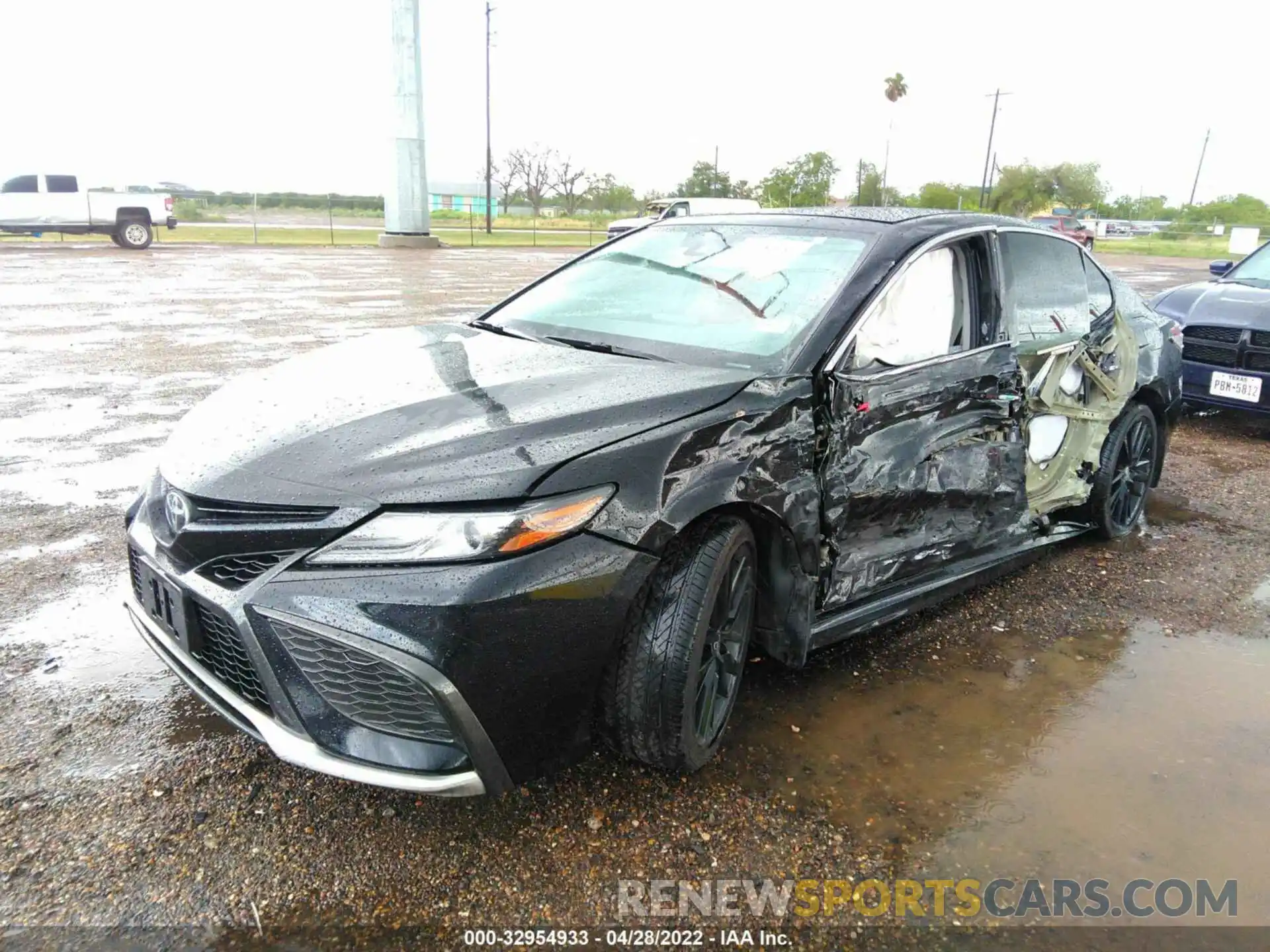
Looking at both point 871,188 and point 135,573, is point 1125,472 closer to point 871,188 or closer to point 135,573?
point 135,573

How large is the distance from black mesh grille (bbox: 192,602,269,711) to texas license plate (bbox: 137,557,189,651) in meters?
0.05

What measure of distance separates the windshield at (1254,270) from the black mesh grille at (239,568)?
8.05 m

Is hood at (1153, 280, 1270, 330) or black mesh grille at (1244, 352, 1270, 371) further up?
hood at (1153, 280, 1270, 330)

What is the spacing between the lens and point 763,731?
297 centimetres

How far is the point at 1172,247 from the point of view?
144 feet

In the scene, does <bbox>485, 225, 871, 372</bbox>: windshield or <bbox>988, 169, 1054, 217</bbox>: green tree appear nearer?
<bbox>485, 225, 871, 372</bbox>: windshield

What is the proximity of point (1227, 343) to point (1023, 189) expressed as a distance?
2617 inches

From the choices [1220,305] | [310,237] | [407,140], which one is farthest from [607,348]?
[310,237]

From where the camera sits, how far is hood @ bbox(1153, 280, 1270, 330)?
22.4 ft

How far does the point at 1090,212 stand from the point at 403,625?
6910 cm

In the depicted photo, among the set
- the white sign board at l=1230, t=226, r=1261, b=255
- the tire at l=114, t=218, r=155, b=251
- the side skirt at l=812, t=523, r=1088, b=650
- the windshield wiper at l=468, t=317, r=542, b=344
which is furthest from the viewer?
the white sign board at l=1230, t=226, r=1261, b=255

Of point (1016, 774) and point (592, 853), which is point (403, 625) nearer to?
point (592, 853)

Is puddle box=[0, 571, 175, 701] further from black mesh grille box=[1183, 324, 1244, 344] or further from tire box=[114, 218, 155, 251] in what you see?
tire box=[114, 218, 155, 251]

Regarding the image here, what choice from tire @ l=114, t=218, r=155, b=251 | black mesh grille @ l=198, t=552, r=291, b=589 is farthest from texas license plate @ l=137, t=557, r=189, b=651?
tire @ l=114, t=218, r=155, b=251
